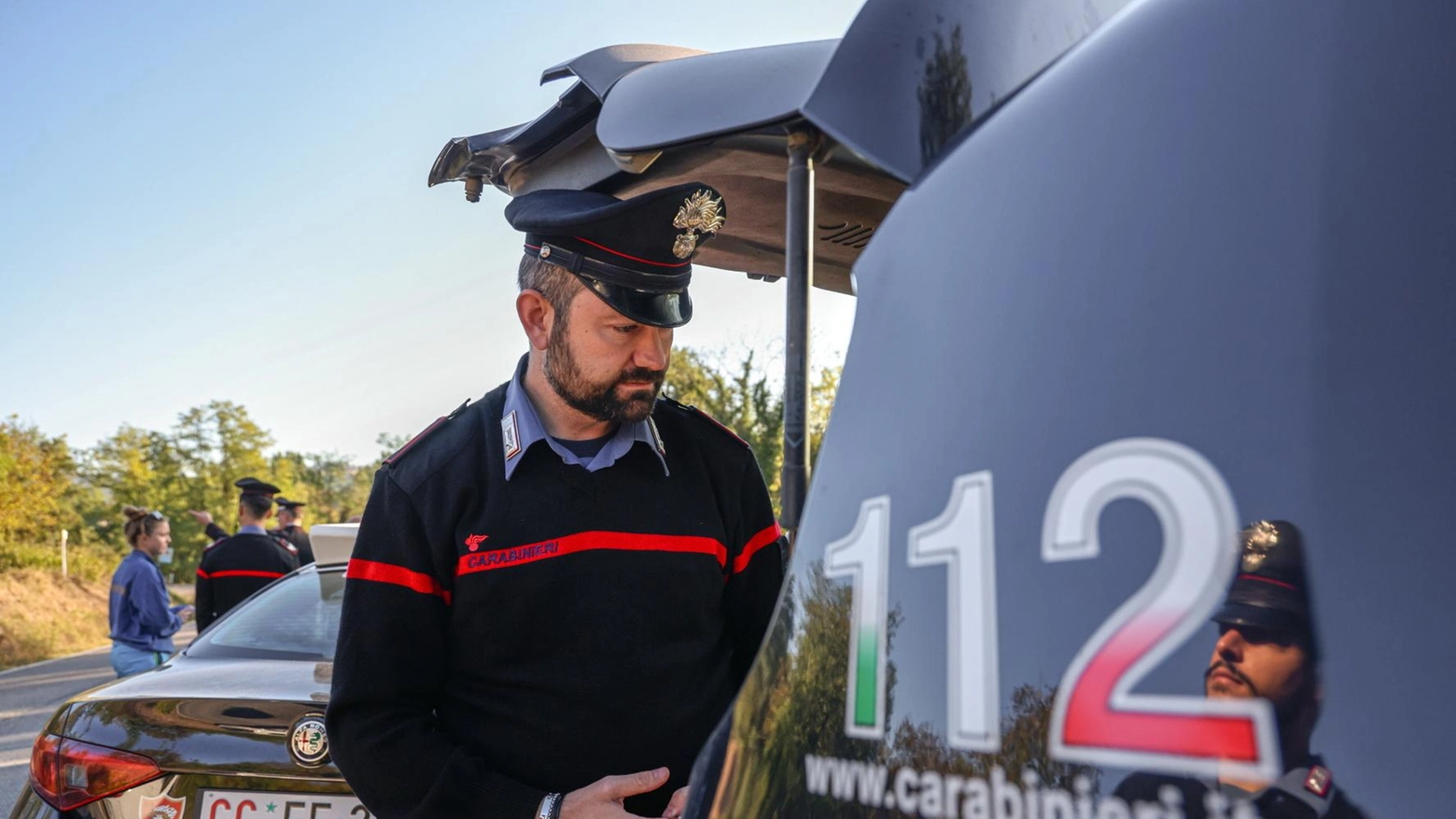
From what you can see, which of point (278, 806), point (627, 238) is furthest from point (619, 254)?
point (278, 806)

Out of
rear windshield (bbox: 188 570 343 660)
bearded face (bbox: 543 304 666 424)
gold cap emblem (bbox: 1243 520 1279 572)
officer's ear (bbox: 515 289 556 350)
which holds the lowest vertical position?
rear windshield (bbox: 188 570 343 660)

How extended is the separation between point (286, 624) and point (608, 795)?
2179mm

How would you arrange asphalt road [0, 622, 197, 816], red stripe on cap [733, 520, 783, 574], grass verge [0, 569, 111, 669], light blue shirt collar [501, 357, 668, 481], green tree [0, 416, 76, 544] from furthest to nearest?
1. green tree [0, 416, 76, 544]
2. grass verge [0, 569, 111, 669]
3. asphalt road [0, 622, 197, 816]
4. red stripe on cap [733, 520, 783, 574]
5. light blue shirt collar [501, 357, 668, 481]

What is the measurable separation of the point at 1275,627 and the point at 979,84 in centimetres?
56

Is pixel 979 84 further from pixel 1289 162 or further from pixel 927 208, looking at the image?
pixel 1289 162

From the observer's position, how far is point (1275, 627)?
0.70 m

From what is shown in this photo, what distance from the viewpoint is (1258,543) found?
708 millimetres

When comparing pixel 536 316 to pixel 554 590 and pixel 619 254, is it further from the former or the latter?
pixel 554 590

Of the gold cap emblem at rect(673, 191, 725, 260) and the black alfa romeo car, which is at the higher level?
the gold cap emblem at rect(673, 191, 725, 260)

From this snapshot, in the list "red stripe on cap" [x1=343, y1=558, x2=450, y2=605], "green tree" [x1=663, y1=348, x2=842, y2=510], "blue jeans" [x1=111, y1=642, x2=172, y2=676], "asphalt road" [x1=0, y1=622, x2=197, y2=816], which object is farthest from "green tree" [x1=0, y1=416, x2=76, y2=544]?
"red stripe on cap" [x1=343, y1=558, x2=450, y2=605]

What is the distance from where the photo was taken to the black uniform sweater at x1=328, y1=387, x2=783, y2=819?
1848 mm

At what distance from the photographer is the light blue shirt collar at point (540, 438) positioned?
1.99m

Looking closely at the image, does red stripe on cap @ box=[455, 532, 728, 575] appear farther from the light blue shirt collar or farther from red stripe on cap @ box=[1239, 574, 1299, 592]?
red stripe on cap @ box=[1239, 574, 1299, 592]

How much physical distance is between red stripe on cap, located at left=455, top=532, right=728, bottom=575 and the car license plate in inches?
41.3
